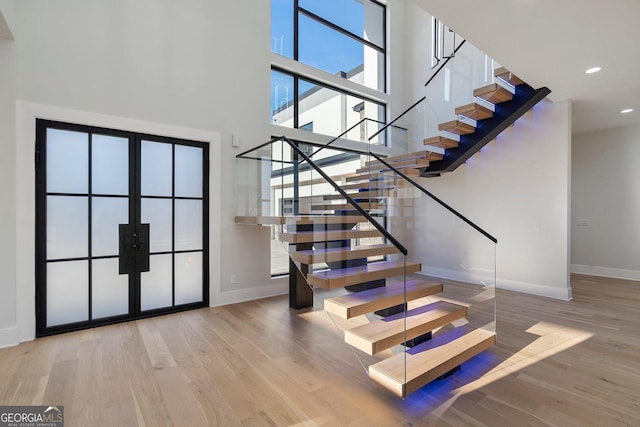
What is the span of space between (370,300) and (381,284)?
344mm

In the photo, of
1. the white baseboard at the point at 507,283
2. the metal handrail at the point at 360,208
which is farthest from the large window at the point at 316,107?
the white baseboard at the point at 507,283

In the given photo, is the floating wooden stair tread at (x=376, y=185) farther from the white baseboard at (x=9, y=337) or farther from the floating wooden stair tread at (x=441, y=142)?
the white baseboard at (x=9, y=337)

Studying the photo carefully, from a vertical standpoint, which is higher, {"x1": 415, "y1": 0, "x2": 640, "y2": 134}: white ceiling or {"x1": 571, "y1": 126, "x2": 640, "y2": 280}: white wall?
{"x1": 415, "y1": 0, "x2": 640, "y2": 134}: white ceiling

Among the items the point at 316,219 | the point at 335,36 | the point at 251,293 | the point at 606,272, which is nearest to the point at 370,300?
the point at 316,219

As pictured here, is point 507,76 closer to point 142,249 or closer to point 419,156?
point 419,156

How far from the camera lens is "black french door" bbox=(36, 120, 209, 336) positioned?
3344mm

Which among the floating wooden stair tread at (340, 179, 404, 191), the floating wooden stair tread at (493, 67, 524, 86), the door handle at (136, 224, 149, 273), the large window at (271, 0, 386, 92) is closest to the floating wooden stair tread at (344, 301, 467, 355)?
the floating wooden stair tread at (340, 179, 404, 191)

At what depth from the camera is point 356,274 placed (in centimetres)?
271

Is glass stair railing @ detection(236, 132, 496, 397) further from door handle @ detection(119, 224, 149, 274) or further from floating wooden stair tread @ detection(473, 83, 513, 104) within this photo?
floating wooden stair tread @ detection(473, 83, 513, 104)

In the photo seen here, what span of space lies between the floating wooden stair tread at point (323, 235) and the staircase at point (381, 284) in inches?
0.4

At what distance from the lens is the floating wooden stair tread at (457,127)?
4.76 metres

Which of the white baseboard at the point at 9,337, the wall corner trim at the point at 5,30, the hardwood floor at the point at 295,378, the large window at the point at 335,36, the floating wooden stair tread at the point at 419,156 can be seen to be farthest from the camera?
the floating wooden stair tread at the point at 419,156

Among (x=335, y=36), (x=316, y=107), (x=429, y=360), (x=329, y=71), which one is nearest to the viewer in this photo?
(x=429, y=360)

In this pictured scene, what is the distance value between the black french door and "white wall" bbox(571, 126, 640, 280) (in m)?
7.56
